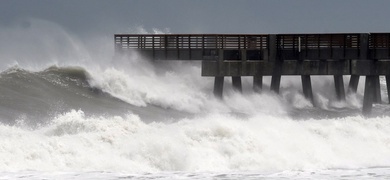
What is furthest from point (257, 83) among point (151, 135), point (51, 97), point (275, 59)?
point (151, 135)

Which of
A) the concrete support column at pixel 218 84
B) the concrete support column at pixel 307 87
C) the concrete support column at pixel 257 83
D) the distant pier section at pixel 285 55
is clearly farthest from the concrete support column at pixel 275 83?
the concrete support column at pixel 307 87

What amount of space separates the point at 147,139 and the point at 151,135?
0.68 meters

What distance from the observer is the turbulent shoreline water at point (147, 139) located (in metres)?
24.9

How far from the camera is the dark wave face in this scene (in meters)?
32.6

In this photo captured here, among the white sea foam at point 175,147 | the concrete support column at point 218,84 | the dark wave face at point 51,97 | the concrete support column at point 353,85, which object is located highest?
the concrete support column at point 353,85

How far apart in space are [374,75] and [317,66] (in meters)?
2.41

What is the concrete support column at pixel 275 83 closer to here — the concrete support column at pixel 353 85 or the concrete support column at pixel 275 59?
the concrete support column at pixel 275 59

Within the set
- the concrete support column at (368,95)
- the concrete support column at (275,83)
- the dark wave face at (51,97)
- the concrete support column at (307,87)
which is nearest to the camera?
the dark wave face at (51,97)

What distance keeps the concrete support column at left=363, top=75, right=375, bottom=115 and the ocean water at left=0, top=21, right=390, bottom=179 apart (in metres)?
2.48

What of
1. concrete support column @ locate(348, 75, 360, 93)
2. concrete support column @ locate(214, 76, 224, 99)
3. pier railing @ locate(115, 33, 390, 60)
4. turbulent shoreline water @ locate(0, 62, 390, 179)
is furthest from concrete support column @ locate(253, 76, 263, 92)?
concrete support column @ locate(348, 75, 360, 93)

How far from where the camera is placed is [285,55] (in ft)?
151

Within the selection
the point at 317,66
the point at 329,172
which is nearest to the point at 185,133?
the point at 329,172

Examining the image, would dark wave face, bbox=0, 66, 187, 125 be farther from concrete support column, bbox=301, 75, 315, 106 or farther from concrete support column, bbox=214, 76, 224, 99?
concrete support column, bbox=301, 75, 315, 106

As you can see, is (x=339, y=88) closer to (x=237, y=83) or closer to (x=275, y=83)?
(x=275, y=83)
